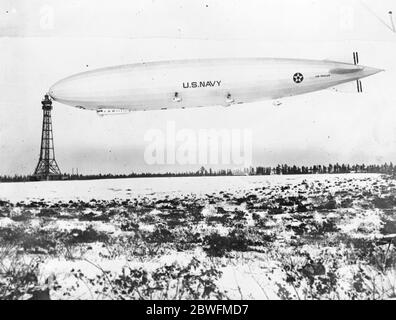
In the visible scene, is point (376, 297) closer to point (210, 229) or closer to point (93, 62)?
point (210, 229)

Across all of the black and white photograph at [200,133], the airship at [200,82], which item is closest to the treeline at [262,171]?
the black and white photograph at [200,133]

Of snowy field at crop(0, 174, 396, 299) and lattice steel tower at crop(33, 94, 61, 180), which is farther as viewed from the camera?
lattice steel tower at crop(33, 94, 61, 180)

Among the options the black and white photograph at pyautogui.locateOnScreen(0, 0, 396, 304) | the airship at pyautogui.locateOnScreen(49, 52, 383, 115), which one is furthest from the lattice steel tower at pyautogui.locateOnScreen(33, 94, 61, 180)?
the airship at pyautogui.locateOnScreen(49, 52, 383, 115)

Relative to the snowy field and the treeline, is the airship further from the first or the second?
the snowy field

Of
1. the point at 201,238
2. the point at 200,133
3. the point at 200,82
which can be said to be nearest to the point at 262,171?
the point at 200,133

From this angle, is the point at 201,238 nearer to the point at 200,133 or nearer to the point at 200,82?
the point at 200,133

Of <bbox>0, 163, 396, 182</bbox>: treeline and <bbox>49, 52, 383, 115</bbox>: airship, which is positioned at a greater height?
<bbox>49, 52, 383, 115</bbox>: airship

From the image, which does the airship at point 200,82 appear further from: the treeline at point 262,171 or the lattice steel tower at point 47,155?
the treeline at point 262,171
